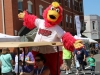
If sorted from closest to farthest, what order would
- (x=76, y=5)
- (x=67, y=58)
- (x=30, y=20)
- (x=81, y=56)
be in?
(x=30, y=20) < (x=81, y=56) < (x=67, y=58) < (x=76, y=5)

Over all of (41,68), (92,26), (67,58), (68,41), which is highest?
(92,26)

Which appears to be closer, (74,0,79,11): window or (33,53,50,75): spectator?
(33,53,50,75): spectator

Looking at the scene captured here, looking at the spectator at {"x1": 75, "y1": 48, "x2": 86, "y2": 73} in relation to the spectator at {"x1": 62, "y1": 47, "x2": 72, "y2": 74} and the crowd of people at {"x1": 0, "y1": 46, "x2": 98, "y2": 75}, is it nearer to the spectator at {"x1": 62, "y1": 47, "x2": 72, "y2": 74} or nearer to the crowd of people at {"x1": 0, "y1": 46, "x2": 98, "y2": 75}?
the crowd of people at {"x1": 0, "y1": 46, "x2": 98, "y2": 75}

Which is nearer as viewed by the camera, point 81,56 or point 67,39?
point 67,39

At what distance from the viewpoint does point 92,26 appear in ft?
204

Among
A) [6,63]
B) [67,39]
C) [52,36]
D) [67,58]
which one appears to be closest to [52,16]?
[52,36]

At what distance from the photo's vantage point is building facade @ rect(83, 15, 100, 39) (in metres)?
61.4

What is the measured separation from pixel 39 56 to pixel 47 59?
2.49ft

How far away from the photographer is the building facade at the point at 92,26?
61375 mm

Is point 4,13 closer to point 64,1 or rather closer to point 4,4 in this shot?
point 4,4

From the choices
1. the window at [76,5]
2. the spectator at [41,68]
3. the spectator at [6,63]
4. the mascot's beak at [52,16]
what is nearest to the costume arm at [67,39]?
the mascot's beak at [52,16]

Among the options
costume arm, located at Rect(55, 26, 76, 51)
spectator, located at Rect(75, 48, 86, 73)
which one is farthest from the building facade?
costume arm, located at Rect(55, 26, 76, 51)

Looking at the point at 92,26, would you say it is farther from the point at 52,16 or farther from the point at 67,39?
the point at 67,39

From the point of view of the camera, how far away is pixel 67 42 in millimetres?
6746
